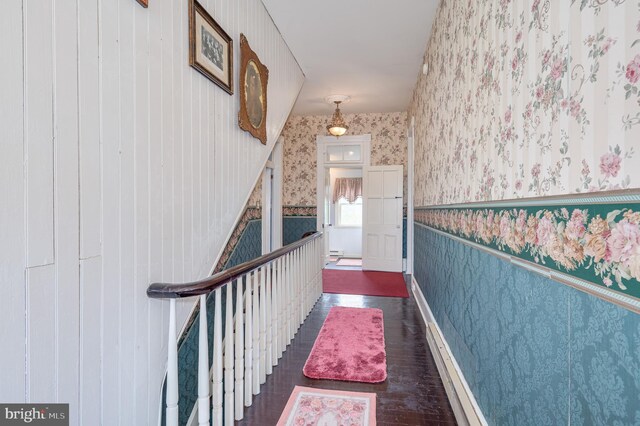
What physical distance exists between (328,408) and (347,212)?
700 cm

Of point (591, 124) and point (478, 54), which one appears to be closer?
point (591, 124)

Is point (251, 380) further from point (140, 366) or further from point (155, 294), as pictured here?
point (155, 294)

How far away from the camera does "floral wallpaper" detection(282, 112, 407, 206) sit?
621 cm

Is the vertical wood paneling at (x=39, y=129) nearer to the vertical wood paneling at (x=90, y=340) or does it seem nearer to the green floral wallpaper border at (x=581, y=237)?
the vertical wood paneling at (x=90, y=340)

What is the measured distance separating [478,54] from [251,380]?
2284mm

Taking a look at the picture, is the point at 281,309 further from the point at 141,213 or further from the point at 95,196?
the point at 95,196

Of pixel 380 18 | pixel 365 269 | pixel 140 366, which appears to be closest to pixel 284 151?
pixel 365 269

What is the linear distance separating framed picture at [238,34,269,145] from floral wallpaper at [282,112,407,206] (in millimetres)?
3421

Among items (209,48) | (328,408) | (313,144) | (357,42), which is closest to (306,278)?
(328,408)

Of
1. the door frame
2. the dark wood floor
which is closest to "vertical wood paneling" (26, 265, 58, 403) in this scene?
the dark wood floor

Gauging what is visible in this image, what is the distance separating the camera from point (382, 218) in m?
6.14

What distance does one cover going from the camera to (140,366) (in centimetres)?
144

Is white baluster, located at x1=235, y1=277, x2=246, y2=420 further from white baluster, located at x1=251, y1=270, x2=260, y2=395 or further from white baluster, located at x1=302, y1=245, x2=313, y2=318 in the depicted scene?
white baluster, located at x1=302, y1=245, x2=313, y2=318

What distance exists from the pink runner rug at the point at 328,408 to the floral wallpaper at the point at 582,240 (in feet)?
4.14
